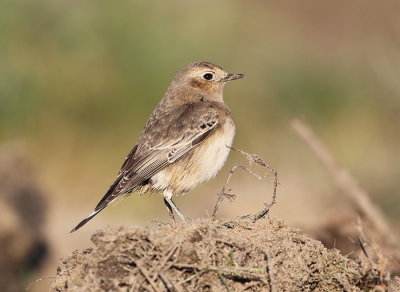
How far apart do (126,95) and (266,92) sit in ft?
10.6

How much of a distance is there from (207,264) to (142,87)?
1183 centimetres

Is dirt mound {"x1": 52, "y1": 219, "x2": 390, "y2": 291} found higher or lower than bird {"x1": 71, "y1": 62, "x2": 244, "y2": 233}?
higher

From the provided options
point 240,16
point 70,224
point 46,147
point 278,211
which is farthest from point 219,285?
point 240,16

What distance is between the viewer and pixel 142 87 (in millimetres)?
16516

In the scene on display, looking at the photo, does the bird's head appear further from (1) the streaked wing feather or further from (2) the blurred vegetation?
(2) the blurred vegetation

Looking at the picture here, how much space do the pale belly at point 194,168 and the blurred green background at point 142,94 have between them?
4.28 metres

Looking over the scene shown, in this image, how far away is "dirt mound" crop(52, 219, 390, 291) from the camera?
4855mm

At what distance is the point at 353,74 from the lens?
18.8m

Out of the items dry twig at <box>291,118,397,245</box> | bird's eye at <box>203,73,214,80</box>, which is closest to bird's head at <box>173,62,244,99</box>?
bird's eye at <box>203,73,214,80</box>

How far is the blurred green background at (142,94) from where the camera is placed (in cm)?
1445

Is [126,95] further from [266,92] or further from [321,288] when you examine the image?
[321,288]

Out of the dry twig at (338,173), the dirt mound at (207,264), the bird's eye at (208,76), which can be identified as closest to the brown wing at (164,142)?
the bird's eye at (208,76)

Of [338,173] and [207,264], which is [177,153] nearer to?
[338,173]

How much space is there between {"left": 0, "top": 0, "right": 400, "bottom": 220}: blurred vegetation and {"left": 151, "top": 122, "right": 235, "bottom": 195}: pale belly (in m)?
5.20
